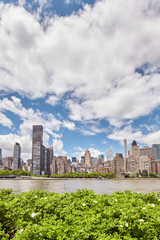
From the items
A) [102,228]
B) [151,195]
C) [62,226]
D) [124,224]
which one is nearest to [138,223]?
[124,224]

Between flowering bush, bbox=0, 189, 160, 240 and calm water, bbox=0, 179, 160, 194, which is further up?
flowering bush, bbox=0, 189, 160, 240

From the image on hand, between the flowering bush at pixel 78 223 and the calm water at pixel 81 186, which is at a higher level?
the flowering bush at pixel 78 223

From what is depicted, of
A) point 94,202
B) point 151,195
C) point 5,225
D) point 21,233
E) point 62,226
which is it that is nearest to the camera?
point 21,233

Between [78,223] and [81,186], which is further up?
[78,223]

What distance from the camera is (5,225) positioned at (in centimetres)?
603

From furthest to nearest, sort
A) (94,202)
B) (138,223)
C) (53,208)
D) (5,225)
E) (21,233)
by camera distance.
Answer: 1. (94,202)
2. (53,208)
3. (5,225)
4. (138,223)
5. (21,233)

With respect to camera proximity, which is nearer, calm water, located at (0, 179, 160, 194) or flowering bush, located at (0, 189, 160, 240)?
flowering bush, located at (0, 189, 160, 240)

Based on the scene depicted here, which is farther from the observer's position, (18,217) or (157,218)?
(18,217)

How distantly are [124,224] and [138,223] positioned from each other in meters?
0.45

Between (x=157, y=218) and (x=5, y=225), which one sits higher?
(x=157, y=218)

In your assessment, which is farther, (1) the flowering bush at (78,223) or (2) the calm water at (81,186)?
(2) the calm water at (81,186)

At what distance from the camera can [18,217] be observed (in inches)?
237

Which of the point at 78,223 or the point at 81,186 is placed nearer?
the point at 78,223

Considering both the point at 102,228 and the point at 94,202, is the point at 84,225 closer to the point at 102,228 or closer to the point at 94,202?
the point at 102,228
